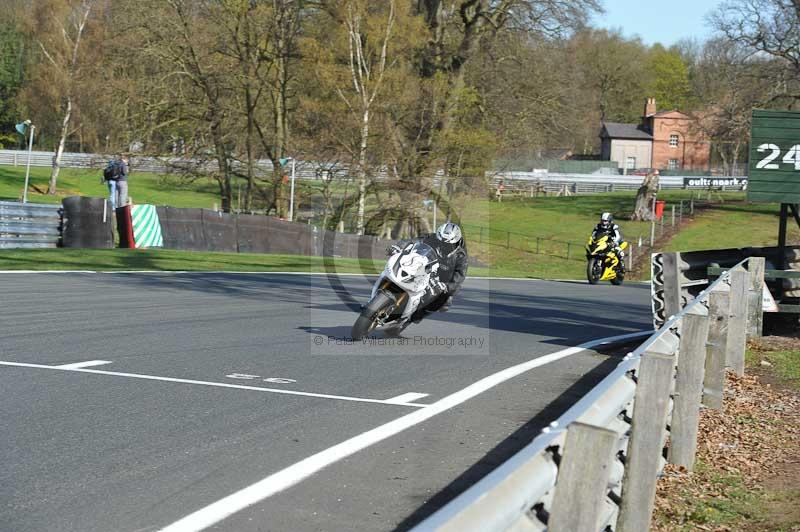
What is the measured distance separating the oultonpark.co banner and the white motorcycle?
15.5 meters

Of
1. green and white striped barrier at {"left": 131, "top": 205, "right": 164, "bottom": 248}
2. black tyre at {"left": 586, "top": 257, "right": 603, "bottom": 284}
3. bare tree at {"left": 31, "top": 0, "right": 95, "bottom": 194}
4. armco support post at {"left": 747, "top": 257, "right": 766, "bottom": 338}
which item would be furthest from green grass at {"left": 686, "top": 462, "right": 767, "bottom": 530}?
bare tree at {"left": 31, "top": 0, "right": 95, "bottom": 194}

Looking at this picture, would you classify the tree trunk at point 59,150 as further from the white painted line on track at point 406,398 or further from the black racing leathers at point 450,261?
A: the white painted line on track at point 406,398

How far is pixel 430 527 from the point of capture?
260 cm

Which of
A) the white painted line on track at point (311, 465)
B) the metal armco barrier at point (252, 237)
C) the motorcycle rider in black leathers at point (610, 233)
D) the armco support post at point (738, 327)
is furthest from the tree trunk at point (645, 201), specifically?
the white painted line on track at point (311, 465)

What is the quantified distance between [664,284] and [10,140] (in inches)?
3068

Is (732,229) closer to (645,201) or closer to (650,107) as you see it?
(645,201)

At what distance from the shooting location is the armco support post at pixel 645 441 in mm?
4941

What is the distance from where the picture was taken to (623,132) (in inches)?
4274

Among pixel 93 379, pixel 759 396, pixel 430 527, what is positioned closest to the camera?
pixel 430 527

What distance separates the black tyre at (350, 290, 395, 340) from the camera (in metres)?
11.0

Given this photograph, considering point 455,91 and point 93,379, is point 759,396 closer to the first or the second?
point 93,379

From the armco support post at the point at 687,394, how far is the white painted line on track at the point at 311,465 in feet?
5.86

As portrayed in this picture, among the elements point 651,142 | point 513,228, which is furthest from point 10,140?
point 651,142

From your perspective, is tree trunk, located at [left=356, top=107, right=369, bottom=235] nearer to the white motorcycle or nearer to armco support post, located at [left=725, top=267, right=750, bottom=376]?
the white motorcycle
